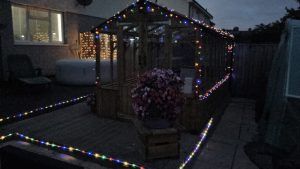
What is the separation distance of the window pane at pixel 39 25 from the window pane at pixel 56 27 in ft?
1.37

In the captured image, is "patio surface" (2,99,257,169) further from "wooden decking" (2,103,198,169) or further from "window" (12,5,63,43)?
"window" (12,5,63,43)

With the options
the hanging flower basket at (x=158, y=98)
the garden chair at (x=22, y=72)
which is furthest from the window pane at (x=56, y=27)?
the hanging flower basket at (x=158, y=98)

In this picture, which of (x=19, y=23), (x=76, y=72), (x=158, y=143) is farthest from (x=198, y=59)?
(x=19, y=23)

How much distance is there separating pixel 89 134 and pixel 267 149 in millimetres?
3600

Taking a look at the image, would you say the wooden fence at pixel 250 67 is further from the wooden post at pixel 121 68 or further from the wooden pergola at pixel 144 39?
the wooden post at pixel 121 68

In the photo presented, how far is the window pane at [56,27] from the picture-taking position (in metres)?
12.5

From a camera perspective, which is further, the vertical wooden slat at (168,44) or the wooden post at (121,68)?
the wooden post at (121,68)

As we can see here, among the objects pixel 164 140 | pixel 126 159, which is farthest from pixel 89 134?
pixel 164 140

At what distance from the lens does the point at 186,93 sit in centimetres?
556

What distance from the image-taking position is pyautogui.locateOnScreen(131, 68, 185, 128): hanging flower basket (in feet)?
13.5

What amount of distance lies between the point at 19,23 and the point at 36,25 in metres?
0.83

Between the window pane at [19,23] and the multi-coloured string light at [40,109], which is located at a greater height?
the window pane at [19,23]

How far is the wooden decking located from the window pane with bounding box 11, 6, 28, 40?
602 centimetres

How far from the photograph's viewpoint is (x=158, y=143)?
4.21 m
